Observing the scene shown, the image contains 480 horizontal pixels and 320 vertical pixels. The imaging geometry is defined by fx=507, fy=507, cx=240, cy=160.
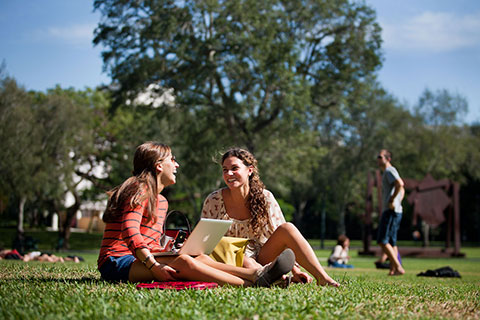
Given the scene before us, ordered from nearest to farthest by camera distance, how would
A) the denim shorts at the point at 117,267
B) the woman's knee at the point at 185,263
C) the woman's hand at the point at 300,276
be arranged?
1. the woman's knee at the point at 185,263
2. the denim shorts at the point at 117,267
3. the woman's hand at the point at 300,276

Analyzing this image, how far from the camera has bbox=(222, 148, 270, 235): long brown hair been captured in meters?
5.15

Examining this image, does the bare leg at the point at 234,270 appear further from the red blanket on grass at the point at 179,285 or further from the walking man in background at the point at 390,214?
the walking man in background at the point at 390,214

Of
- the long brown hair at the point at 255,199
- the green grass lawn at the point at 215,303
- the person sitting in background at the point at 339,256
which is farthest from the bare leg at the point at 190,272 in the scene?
the person sitting in background at the point at 339,256

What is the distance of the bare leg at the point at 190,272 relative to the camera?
13.7ft

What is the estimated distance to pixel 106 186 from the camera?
31.8 m

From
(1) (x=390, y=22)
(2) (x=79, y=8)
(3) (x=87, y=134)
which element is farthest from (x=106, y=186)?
(1) (x=390, y=22)

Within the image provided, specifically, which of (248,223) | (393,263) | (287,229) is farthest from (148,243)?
(393,263)

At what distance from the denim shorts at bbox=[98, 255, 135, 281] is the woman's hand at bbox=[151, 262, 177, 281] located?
1.30ft

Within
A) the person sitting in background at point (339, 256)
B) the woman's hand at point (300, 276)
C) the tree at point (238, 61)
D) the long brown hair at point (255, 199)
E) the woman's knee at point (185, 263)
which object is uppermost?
the tree at point (238, 61)

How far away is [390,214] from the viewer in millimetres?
9930

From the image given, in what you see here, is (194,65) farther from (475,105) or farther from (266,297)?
(475,105)

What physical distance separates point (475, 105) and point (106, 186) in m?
32.9

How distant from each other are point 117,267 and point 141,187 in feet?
2.50

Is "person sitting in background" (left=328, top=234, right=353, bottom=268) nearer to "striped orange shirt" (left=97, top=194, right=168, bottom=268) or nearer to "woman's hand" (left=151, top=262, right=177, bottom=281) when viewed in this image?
"striped orange shirt" (left=97, top=194, right=168, bottom=268)
